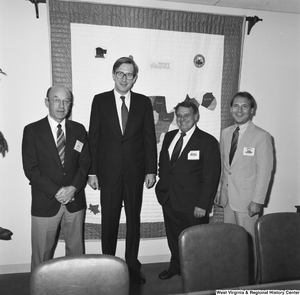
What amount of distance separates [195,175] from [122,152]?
0.68m

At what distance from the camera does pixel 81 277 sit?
49.8 inches

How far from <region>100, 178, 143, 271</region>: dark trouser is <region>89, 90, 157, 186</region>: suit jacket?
3.1 inches

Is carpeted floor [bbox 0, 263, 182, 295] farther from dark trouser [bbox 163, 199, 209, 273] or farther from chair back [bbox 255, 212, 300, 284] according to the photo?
chair back [bbox 255, 212, 300, 284]

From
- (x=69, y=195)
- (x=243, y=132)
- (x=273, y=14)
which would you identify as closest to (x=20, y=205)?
(x=69, y=195)

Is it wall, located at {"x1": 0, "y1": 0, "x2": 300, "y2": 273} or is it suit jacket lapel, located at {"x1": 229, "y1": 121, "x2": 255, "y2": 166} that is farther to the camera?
wall, located at {"x1": 0, "y1": 0, "x2": 300, "y2": 273}

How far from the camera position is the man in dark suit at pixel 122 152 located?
2.47m

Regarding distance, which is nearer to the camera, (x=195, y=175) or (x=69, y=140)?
(x=69, y=140)

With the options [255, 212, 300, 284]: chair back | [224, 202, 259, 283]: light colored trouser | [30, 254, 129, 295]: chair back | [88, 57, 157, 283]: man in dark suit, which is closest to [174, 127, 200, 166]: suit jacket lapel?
[88, 57, 157, 283]: man in dark suit

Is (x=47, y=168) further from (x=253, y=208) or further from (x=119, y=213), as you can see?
(x=253, y=208)

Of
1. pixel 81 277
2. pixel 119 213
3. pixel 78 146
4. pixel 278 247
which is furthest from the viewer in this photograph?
pixel 119 213

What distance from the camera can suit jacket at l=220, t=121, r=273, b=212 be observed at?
242 centimetres

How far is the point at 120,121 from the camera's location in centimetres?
251

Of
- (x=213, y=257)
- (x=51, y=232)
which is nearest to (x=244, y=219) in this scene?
(x=213, y=257)

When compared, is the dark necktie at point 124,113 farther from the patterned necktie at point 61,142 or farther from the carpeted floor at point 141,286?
the carpeted floor at point 141,286
